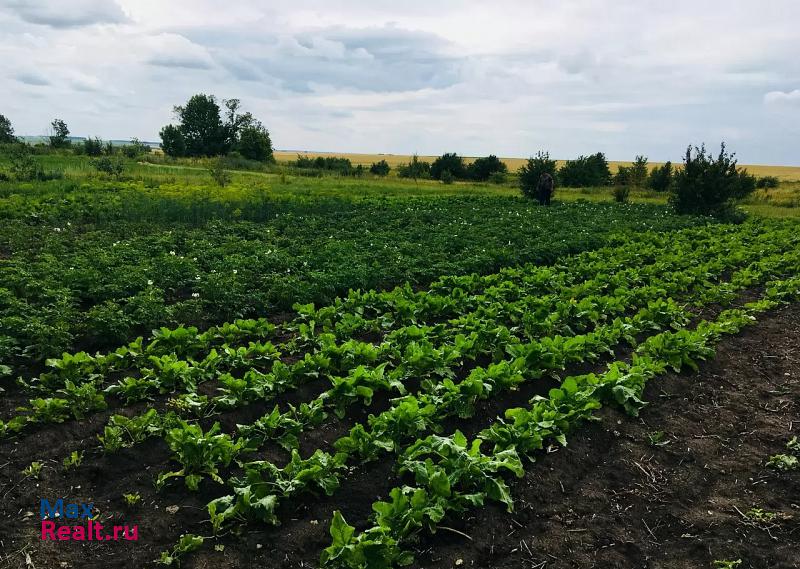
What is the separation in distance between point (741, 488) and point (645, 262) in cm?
1152

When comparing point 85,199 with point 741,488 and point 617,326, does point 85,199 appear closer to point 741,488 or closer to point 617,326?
point 617,326

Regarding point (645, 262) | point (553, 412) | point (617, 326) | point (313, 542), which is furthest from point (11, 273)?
point (645, 262)

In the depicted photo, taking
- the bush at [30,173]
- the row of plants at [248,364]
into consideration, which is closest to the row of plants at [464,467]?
the row of plants at [248,364]

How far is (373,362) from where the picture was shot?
23.4 feet

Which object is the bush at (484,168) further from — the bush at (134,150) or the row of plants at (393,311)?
the row of plants at (393,311)

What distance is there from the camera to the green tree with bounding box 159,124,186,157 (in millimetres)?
82812

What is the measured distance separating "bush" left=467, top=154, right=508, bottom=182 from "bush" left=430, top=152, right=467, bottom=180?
0.93m

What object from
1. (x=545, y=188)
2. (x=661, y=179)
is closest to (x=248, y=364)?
(x=545, y=188)

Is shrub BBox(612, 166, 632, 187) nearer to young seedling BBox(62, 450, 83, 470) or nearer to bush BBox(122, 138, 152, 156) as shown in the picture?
bush BBox(122, 138, 152, 156)

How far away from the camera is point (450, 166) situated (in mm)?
62312

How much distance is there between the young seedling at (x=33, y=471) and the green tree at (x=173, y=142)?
86216mm

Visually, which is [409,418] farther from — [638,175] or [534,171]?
[638,175]

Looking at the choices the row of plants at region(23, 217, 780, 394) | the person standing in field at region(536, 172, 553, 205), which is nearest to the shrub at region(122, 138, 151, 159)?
the person standing in field at region(536, 172, 553, 205)

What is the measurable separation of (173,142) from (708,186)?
248ft
